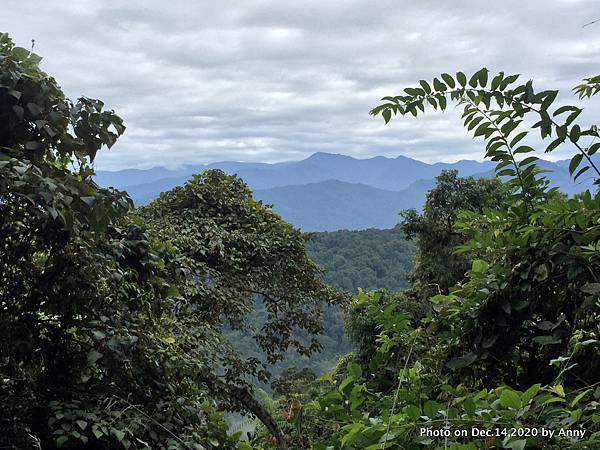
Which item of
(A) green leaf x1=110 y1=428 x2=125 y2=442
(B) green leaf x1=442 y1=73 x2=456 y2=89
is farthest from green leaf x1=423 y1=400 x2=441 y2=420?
(A) green leaf x1=110 y1=428 x2=125 y2=442

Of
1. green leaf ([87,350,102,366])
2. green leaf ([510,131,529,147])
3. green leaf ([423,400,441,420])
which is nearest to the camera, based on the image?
green leaf ([423,400,441,420])

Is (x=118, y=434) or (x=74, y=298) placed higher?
(x=74, y=298)

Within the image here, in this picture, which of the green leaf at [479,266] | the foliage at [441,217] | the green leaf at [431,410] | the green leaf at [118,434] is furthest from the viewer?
the foliage at [441,217]

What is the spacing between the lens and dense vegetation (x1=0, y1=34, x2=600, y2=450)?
1077mm

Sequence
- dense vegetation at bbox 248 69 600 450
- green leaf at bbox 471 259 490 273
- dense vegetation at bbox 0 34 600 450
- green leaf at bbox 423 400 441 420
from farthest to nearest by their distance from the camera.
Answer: green leaf at bbox 471 259 490 273 < dense vegetation at bbox 248 69 600 450 < dense vegetation at bbox 0 34 600 450 < green leaf at bbox 423 400 441 420

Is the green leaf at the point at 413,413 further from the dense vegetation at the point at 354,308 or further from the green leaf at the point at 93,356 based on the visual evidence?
the green leaf at the point at 93,356

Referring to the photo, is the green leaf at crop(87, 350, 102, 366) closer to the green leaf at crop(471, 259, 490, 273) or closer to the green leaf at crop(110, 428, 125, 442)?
the green leaf at crop(110, 428, 125, 442)

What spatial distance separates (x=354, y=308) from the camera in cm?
190

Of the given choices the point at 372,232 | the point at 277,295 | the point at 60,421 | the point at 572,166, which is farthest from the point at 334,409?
the point at 372,232

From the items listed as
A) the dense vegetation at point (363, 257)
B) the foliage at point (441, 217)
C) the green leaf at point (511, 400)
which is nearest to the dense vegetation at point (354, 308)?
the green leaf at point (511, 400)

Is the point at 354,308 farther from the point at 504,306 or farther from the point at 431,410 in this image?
the point at 431,410

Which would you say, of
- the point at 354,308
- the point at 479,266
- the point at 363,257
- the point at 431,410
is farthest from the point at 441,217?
the point at 363,257

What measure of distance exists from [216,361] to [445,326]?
3.71m

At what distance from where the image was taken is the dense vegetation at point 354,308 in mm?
1077
